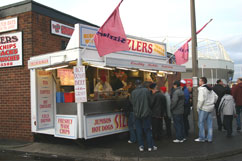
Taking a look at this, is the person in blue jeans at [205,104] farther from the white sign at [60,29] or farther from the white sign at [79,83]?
the white sign at [60,29]

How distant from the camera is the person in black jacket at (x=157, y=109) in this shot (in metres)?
7.91

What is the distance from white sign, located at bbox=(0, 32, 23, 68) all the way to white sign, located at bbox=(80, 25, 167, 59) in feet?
9.06

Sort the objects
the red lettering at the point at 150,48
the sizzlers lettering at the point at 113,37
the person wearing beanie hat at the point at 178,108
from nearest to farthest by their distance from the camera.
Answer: the sizzlers lettering at the point at 113,37 → the person wearing beanie hat at the point at 178,108 → the red lettering at the point at 150,48

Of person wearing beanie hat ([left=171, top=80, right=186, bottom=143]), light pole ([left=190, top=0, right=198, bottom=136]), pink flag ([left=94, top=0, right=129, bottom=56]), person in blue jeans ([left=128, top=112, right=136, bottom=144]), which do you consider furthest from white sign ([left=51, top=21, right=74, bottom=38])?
person wearing beanie hat ([left=171, top=80, right=186, bottom=143])

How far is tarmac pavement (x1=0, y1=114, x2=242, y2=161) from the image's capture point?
20.3ft

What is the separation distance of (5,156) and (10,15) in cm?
497

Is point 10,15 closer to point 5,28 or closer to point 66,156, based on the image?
point 5,28

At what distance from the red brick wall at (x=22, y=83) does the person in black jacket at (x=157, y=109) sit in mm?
4147

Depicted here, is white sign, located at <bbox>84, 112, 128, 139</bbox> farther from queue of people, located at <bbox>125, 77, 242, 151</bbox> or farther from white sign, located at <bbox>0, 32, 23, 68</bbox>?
white sign, located at <bbox>0, 32, 23, 68</bbox>

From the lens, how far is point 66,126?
7223mm

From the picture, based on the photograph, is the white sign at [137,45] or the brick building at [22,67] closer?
the white sign at [137,45]

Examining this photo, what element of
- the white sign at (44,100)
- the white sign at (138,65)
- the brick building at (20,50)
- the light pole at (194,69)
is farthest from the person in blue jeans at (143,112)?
the brick building at (20,50)

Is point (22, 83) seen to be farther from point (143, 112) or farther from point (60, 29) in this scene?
point (143, 112)

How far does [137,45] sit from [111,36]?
2.53 m
